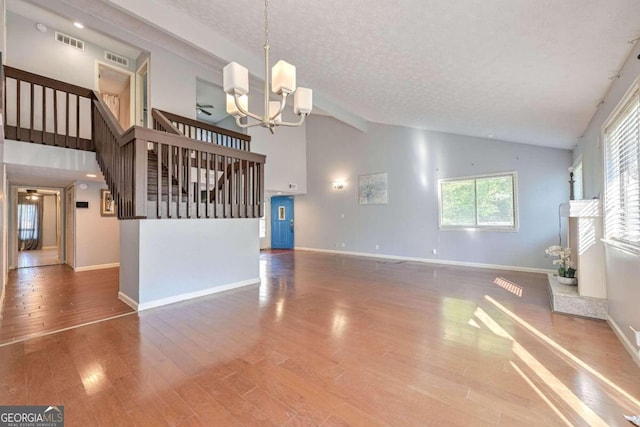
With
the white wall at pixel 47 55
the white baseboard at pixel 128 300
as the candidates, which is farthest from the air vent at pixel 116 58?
the white baseboard at pixel 128 300

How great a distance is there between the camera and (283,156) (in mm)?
8945

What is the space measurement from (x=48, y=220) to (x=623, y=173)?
15.4 m

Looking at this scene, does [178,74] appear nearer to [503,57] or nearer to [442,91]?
[442,91]

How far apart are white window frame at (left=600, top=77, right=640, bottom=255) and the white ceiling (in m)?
0.34

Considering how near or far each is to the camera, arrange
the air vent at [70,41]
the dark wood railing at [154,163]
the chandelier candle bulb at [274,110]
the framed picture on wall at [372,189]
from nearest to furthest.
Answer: the chandelier candle bulb at [274,110], the dark wood railing at [154,163], the air vent at [70,41], the framed picture on wall at [372,189]

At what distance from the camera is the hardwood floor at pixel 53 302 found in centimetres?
303

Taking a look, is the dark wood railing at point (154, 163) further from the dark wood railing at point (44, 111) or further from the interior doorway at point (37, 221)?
the interior doorway at point (37, 221)

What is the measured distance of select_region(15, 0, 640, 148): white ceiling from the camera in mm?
2209

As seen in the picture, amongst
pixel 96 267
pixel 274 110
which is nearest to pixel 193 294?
pixel 274 110

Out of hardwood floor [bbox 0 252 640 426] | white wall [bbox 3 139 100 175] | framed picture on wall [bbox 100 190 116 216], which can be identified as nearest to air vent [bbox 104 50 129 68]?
framed picture on wall [bbox 100 190 116 216]

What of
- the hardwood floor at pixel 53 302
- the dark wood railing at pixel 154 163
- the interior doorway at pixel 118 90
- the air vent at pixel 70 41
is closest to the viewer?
the hardwood floor at pixel 53 302

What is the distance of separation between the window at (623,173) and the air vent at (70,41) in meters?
9.18

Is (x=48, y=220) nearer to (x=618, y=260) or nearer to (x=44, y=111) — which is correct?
(x=44, y=111)

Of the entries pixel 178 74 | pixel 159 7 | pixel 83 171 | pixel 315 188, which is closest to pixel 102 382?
pixel 83 171
